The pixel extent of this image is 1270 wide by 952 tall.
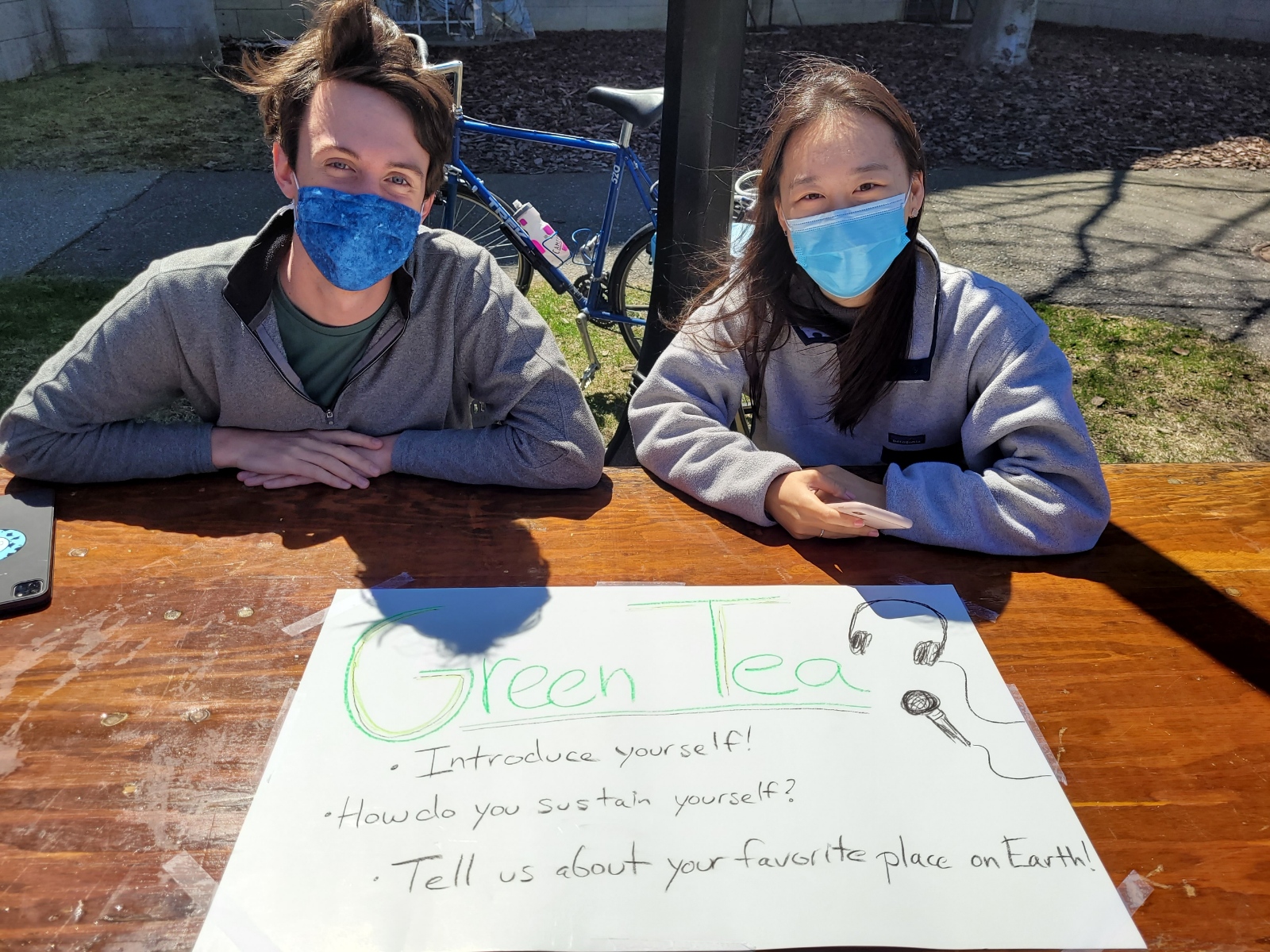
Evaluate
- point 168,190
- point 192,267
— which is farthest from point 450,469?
point 168,190

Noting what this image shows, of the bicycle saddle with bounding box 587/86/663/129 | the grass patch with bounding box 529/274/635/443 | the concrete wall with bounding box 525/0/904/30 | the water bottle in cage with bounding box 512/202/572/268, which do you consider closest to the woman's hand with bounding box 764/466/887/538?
the grass patch with bounding box 529/274/635/443

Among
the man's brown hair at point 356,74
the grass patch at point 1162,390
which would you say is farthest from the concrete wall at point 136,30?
the man's brown hair at point 356,74

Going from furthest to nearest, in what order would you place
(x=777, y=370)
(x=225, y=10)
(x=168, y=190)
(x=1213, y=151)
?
(x=225, y=10) < (x=1213, y=151) < (x=168, y=190) < (x=777, y=370)

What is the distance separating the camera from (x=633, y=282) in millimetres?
4746

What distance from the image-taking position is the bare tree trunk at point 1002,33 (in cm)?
A: 962

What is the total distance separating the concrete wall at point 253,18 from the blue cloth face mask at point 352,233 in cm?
918

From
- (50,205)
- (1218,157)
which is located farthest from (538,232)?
(1218,157)

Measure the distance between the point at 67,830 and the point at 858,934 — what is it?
74cm

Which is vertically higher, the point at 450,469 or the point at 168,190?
the point at 450,469

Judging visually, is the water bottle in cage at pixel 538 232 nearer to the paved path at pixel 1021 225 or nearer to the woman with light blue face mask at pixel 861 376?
the paved path at pixel 1021 225

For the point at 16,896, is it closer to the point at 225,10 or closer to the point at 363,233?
the point at 363,233

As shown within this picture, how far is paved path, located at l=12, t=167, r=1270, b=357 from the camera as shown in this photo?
200 inches

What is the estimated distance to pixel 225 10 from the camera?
9.35 meters

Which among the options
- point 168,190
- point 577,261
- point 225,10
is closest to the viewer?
point 577,261
